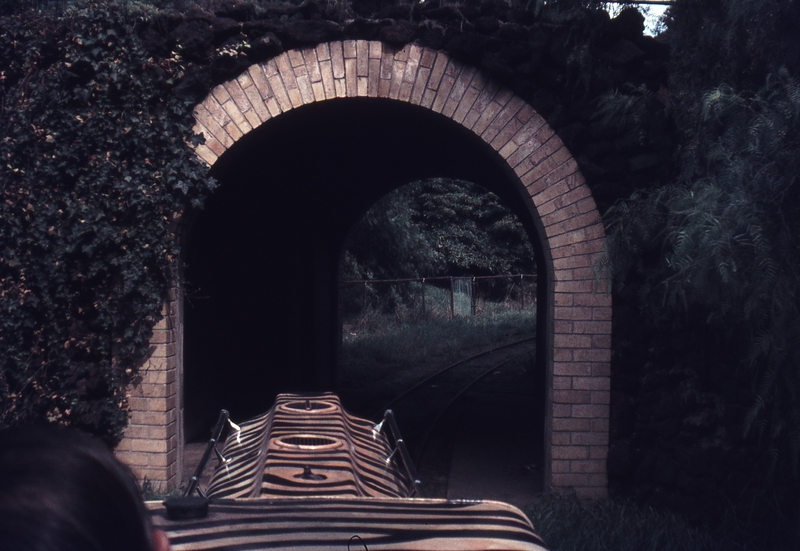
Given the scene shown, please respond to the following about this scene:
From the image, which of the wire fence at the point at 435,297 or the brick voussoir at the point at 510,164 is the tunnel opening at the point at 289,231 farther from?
the wire fence at the point at 435,297

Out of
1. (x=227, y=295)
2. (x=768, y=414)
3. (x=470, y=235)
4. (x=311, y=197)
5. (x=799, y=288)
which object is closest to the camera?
(x=799, y=288)

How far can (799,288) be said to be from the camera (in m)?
3.94

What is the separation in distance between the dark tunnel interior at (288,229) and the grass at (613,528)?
2589 millimetres

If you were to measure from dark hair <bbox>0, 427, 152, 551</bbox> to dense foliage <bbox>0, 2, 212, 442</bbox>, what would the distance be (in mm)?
4451

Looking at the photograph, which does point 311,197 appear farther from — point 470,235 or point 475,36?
point 470,235

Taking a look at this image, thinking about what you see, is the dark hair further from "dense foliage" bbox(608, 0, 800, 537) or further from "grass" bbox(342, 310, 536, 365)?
"grass" bbox(342, 310, 536, 365)

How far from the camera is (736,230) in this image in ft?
13.1

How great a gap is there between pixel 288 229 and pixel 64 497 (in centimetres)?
915

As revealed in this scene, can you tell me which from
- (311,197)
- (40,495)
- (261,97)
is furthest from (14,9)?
(40,495)

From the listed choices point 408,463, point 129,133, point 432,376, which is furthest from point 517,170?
point 432,376

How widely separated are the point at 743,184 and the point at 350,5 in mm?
3370

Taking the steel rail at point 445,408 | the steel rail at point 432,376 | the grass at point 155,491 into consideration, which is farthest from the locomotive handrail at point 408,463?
the steel rail at point 432,376

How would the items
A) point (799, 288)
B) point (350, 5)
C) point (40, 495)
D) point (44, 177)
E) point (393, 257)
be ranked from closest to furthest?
point (40, 495) → point (799, 288) → point (44, 177) → point (350, 5) → point (393, 257)

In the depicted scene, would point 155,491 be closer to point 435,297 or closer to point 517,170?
point 517,170
